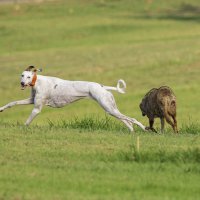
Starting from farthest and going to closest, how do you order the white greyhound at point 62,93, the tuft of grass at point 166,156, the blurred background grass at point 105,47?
the blurred background grass at point 105,47 → the white greyhound at point 62,93 → the tuft of grass at point 166,156

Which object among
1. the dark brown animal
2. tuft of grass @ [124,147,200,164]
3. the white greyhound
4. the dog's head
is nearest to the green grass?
tuft of grass @ [124,147,200,164]

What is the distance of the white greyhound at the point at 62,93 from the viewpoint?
44.9 feet

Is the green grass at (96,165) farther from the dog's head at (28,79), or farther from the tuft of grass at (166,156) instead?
the dog's head at (28,79)

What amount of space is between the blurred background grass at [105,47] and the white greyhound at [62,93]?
25.6 feet

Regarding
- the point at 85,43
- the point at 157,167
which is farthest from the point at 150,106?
the point at 85,43

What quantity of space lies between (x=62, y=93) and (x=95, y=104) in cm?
1191

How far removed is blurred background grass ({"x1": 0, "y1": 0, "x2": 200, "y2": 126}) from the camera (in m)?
26.2

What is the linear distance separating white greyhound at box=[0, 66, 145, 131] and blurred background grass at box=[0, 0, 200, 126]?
7788mm

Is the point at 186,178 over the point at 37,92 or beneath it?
beneath

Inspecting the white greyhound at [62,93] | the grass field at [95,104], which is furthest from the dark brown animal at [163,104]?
the white greyhound at [62,93]

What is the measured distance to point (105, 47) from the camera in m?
38.2

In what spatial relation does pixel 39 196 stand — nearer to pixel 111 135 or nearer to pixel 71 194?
pixel 71 194

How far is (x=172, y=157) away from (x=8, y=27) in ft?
115

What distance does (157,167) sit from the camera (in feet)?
33.3
